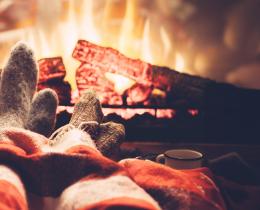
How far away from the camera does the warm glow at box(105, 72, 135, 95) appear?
1461 millimetres

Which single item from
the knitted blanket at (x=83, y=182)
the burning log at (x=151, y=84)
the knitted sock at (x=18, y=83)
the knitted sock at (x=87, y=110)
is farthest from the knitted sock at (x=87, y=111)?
the knitted blanket at (x=83, y=182)

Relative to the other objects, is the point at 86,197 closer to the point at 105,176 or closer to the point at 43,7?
the point at 105,176

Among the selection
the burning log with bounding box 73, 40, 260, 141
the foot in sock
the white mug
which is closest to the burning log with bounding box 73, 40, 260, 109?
the burning log with bounding box 73, 40, 260, 141

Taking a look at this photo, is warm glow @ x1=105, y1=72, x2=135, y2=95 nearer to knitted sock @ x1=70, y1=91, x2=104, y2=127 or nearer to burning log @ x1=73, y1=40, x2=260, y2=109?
burning log @ x1=73, y1=40, x2=260, y2=109

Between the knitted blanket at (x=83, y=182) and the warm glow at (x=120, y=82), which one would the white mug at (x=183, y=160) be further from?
the warm glow at (x=120, y=82)

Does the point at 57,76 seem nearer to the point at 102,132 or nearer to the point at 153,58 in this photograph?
the point at 153,58

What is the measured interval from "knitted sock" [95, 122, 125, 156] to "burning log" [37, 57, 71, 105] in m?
0.45

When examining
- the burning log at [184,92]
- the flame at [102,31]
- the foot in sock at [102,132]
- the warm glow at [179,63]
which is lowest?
the foot in sock at [102,132]

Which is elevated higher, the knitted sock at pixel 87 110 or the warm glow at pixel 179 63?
the warm glow at pixel 179 63

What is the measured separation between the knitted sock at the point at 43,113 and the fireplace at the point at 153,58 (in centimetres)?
25

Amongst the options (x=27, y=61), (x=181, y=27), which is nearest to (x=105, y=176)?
(x=27, y=61)

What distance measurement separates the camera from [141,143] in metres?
1.43

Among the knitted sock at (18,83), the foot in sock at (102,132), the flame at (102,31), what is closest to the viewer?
the foot in sock at (102,132)

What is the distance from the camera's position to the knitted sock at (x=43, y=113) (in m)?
1.14
